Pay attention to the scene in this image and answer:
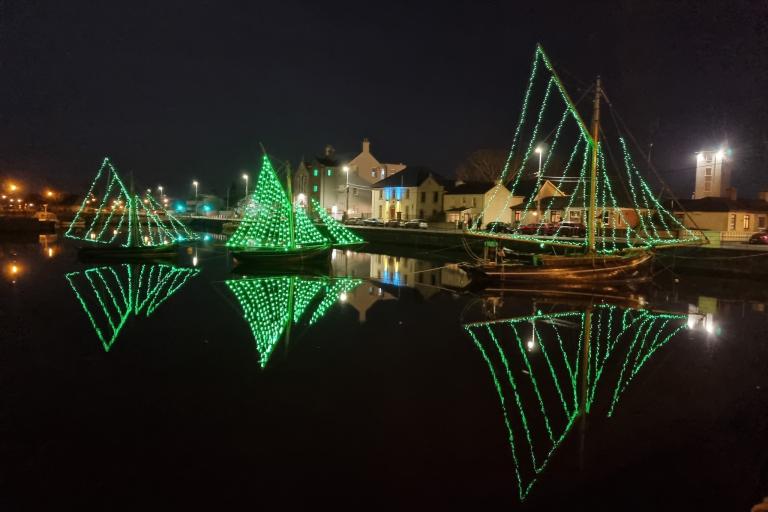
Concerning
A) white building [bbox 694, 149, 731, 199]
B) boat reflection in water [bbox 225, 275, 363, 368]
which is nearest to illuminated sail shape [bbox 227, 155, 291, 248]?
boat reflection in water [bbox 225, 275, 363, 368]

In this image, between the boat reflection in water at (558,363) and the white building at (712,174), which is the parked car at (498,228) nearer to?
the white building at (712,174)

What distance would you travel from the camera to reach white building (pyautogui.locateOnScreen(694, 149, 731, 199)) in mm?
52125

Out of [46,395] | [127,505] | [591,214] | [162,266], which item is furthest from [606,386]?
[162,266]

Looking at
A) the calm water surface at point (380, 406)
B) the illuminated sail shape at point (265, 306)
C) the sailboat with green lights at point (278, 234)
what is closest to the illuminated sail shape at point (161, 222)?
the sailboat with green lights at point (278, 234)

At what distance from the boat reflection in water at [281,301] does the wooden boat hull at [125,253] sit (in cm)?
1184

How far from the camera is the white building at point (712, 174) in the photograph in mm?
52125

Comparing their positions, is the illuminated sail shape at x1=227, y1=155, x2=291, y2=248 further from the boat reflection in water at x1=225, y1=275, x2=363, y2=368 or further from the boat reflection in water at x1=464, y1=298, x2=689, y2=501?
the boat reflection in water at x1=464, y1=298, x2=689, y2=501

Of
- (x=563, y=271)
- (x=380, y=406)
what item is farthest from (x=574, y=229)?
(x=380, y=406)

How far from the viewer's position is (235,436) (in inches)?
340

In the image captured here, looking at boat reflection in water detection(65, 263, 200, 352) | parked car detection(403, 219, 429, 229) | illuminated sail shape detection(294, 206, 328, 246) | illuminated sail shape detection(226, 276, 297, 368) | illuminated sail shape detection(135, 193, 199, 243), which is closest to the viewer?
illuminated sail shape detection(226, 276, 297, 368)

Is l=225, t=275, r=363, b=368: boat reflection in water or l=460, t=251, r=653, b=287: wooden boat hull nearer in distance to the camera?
l=225, t=275, r=363, b=368: boat reflection in water

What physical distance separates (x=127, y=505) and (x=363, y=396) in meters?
4.78

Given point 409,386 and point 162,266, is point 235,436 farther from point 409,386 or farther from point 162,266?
point 162,266

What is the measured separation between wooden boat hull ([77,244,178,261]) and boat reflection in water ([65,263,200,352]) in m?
0.91
